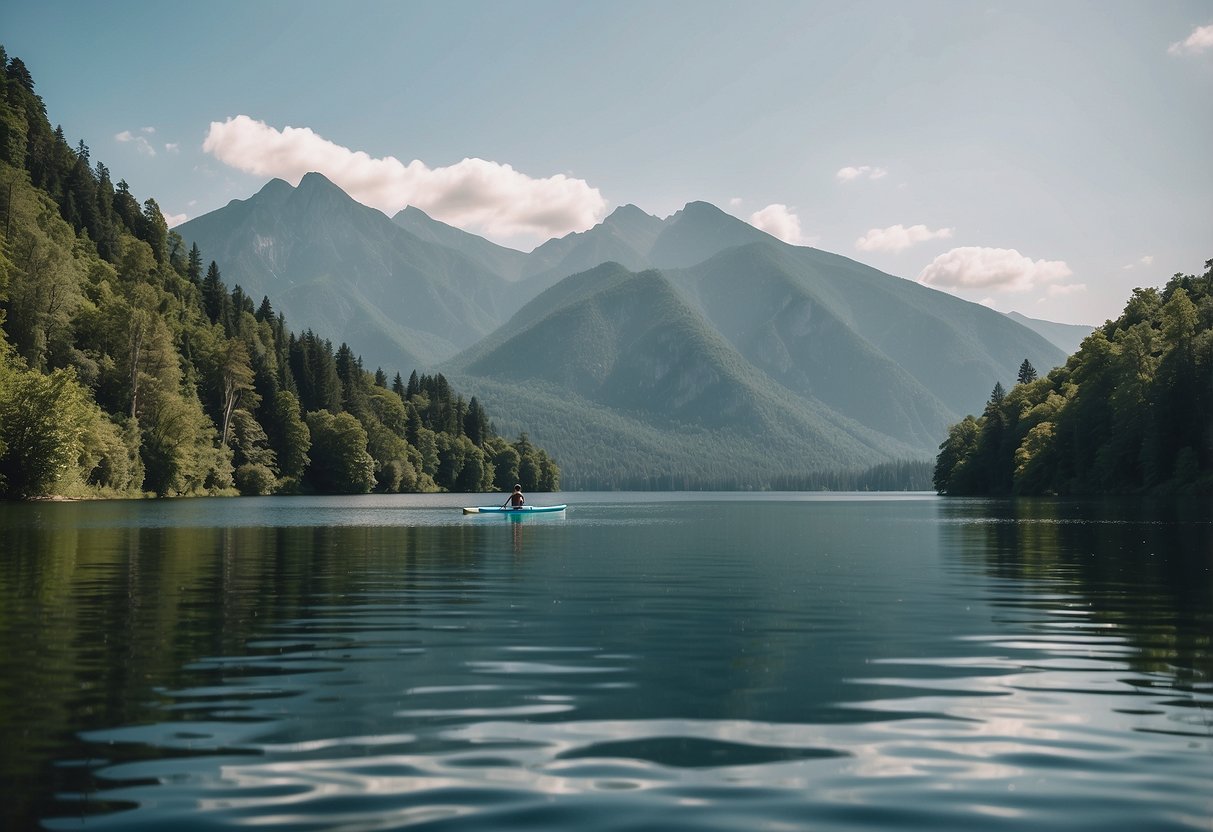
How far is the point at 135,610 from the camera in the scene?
77.3 ft

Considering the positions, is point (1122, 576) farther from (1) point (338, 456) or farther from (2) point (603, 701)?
(1) point (338, 456)

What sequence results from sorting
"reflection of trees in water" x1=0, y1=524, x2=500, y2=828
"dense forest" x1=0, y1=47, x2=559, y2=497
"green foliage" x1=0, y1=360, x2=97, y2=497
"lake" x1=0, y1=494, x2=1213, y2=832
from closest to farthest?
"lake" x1=0, y1=494, x2=1213, y2=832 → "reflection of trees in water" x1=0, y1=524, x2=500, y2=828 → "green foliage" x1=0, y1=360, x2=97, y2=497 → "dense forest" x1=0, y1=47, x2=559, y2=497

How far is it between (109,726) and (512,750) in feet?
16.1

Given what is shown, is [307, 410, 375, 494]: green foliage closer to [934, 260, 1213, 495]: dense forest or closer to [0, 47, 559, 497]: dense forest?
[0, 47, 559, 497]: dense forest

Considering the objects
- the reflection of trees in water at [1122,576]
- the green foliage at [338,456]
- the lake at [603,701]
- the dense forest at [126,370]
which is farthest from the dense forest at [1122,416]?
the dense forest at [126,370]

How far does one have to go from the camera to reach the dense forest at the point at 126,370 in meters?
99.9

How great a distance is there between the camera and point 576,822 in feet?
28.9

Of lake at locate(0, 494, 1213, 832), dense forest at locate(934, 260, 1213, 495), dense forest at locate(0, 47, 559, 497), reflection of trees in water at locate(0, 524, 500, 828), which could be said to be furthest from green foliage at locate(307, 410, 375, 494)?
lake at locate(0, 494, 1213, 832)

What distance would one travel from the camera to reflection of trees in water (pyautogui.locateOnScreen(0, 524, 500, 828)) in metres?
11.7

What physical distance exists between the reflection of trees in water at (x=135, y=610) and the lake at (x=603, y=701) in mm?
94

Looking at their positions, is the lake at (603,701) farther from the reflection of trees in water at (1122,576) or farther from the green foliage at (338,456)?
the green foliage at (338,456)

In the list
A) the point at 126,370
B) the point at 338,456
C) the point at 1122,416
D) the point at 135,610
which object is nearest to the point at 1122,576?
the point at 135,610

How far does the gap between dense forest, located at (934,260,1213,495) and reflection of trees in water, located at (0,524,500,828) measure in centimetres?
9768

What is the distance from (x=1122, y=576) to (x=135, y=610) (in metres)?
29.3
